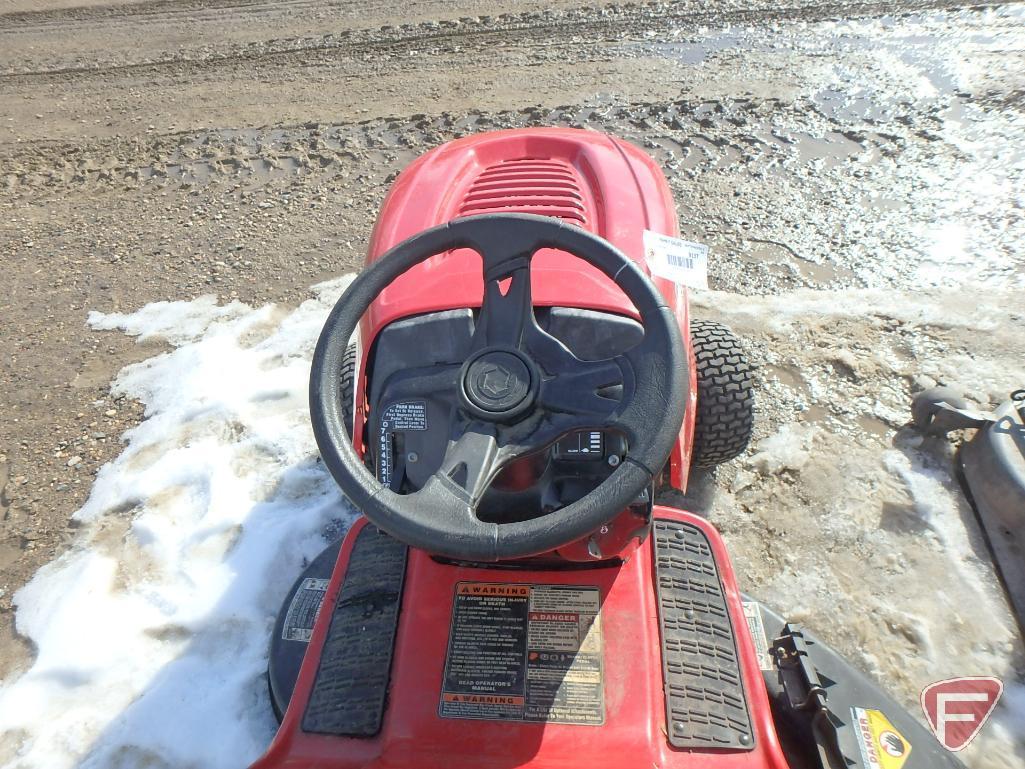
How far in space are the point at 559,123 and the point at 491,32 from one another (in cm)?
143

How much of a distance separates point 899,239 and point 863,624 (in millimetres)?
1983

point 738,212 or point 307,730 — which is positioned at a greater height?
point 738,212

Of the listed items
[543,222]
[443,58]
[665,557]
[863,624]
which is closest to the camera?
[543,222]

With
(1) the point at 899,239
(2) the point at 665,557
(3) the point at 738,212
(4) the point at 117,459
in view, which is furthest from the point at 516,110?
(2) the point at 665,557

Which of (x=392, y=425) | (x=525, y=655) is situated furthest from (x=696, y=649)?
(x=392, y=425)

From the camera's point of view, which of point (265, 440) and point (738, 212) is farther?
point (738, 212)

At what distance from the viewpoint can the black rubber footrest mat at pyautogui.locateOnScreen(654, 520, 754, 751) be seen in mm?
1326

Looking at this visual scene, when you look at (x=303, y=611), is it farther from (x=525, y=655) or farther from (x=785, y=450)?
(x=785, y=450)

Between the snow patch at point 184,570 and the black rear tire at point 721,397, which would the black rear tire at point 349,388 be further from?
the black rear tire at point 721,397

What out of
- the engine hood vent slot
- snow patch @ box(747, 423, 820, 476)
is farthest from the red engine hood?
snow patch @ box(747, 423, 820, 476)

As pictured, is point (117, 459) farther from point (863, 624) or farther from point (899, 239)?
point (899, 239)

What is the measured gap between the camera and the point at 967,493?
7.64 ft

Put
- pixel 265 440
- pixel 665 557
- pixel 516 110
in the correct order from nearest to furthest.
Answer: pixel 665 557, pixel 265 440, pixel 516 110

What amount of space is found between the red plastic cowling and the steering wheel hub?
317 mm
